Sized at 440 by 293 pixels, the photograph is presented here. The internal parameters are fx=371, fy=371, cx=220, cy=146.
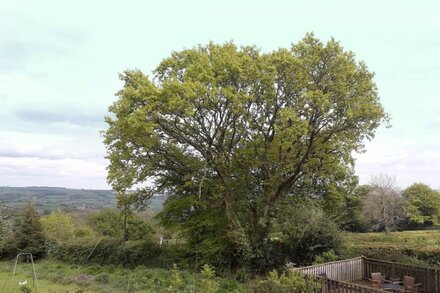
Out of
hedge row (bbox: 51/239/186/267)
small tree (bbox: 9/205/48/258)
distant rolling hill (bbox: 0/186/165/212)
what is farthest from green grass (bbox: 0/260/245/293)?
small tree (bbox: 9/205/48/258)

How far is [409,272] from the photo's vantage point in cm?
1493

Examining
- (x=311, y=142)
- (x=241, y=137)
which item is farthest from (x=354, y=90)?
(x=241, y=137)

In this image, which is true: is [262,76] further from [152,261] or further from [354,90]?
[152,261]

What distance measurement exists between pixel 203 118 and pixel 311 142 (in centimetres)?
568

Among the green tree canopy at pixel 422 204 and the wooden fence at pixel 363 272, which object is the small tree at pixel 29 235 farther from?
the green tree canopy at pixel 422 204

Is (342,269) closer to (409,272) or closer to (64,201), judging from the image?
(409,272)

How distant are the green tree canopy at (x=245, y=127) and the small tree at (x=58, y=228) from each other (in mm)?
15649

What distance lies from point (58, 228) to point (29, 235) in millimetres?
5839

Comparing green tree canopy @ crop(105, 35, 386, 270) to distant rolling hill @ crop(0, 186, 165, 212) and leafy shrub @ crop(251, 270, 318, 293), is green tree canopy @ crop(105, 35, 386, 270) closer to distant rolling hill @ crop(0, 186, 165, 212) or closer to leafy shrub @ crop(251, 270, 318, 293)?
distant rolling hill @ crop(0, 186, 165, 212)

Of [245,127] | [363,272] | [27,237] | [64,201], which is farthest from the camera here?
[64,201]

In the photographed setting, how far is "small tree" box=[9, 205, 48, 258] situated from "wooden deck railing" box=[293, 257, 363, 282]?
25.0m

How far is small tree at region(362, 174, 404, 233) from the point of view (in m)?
40.3

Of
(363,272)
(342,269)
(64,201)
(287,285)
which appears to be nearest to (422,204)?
(363,272)

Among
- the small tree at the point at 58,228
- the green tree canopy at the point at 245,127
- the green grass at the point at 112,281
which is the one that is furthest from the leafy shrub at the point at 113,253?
the green tree canopy at the point at 245,127
